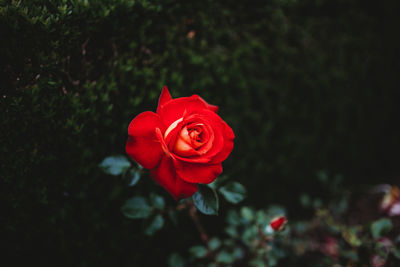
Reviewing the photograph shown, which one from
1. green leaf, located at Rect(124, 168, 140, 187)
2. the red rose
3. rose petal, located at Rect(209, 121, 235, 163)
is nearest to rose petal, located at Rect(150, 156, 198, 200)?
the red rose

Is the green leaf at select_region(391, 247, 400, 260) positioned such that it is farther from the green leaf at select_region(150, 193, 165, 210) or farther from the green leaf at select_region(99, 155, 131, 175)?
the green leaf at select_region(99, 155, 131, 175)

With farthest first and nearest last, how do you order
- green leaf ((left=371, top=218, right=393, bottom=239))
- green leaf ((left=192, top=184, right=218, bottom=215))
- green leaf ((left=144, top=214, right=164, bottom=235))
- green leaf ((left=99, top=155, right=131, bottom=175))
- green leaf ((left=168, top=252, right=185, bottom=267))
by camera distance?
green leaf ((left=168, top=252, right=185, bottom=267)), green leaf ((left=371, top=218, right=393, bottom=239)), green leaf ((left=144, top=214, right=164, bottom=235)), green leaf ((left=99, top=155, right=131, bottom=175)), green leaf ((left=192, top=184, right=218, bottom=215))

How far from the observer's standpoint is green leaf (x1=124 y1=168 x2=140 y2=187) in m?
1.18

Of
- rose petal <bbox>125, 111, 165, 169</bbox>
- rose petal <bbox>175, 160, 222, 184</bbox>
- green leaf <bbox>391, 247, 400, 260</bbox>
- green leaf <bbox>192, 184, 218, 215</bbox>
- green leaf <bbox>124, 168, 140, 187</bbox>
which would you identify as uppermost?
rose petal <bbox>125, 111, 165, 169</bbox>

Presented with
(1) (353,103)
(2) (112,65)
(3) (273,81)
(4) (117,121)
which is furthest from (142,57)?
(1) (353,103)

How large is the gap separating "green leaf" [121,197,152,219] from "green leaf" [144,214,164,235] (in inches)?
→ 2.4

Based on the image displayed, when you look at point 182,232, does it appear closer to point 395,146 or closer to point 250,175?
point 250,175

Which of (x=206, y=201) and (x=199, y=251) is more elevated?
(x=206, y=201)

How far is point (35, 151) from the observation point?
3.49 feet

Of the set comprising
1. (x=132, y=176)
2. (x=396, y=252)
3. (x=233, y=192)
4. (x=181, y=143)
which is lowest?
(x=396, y=252)

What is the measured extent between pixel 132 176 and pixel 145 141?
349 mm

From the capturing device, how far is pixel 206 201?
105cm

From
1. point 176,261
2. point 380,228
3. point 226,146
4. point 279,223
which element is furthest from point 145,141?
point 380,228

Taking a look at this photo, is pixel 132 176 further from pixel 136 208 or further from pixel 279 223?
pixel 279 223
